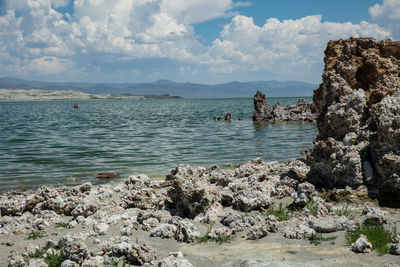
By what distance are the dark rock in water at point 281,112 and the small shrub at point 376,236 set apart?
147 feet

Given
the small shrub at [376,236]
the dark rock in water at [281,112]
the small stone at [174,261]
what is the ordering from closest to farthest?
the small stone at [174,261], the small shrub at [376,236], the dark rock in water at [281,112]

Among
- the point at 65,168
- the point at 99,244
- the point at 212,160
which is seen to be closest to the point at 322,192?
the point at 99,244

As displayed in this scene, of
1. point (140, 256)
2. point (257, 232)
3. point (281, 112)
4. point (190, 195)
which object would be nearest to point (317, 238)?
point (257, 232)

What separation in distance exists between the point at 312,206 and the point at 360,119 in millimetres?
3291

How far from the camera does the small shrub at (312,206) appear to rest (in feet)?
24.6

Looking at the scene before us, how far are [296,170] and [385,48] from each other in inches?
183

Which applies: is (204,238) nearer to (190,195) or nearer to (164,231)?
(164,231)

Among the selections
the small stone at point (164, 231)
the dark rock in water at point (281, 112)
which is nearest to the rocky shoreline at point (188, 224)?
the small stone at point (164, 231)

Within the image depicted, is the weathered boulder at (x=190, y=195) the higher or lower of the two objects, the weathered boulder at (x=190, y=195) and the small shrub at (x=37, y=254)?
the higher

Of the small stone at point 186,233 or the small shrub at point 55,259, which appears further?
the small stone at point 186,233

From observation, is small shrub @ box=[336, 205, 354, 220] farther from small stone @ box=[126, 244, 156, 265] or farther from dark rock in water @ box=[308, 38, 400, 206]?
small stone @ box=[126, 244, 156, 265]

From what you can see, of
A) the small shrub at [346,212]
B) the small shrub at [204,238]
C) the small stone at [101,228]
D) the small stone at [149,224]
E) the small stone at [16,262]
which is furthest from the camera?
the small stone at [149,224]

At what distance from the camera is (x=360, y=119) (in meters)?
9.80

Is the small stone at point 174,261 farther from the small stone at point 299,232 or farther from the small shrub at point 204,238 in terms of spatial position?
the small stone at point 299,232
